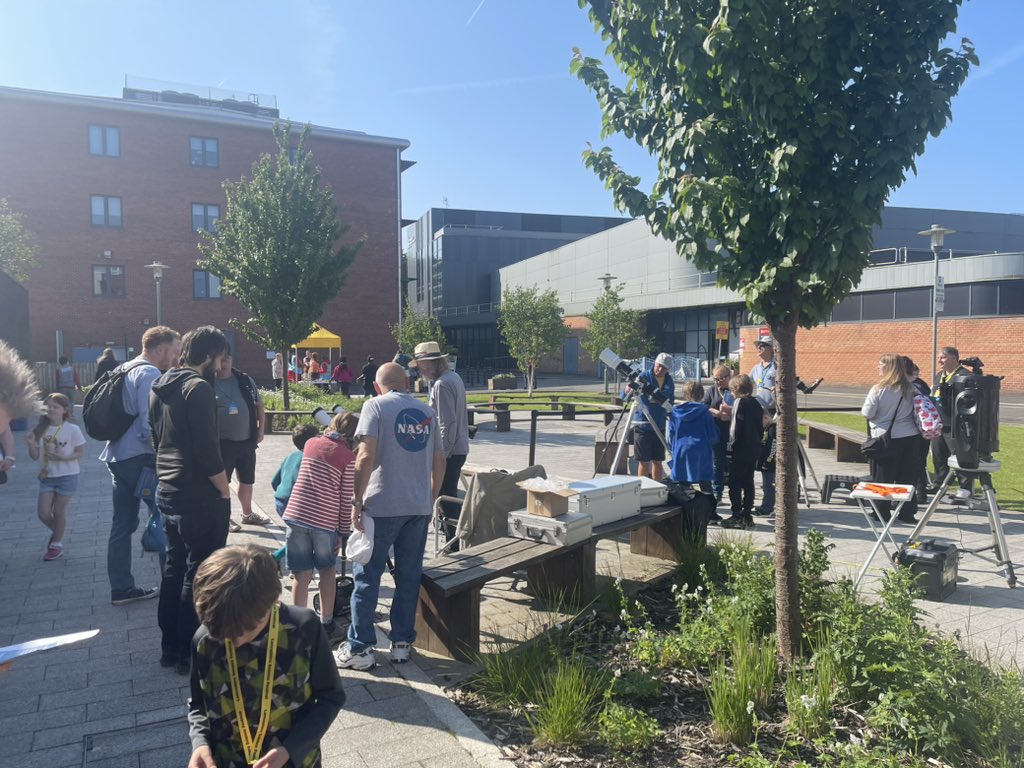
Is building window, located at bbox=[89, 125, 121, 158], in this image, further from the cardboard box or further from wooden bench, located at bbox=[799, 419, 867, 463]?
the cardboard box

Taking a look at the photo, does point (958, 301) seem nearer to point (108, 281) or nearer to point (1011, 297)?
point (1011, 297)

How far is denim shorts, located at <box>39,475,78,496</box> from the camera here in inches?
254

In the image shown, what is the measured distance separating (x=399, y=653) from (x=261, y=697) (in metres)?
2.29

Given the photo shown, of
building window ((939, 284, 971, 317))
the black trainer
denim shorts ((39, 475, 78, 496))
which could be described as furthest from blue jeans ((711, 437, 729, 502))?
building window ((939, 284, 971, 317))

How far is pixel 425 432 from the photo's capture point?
4426 mm

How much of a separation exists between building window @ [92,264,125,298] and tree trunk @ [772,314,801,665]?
129 ft

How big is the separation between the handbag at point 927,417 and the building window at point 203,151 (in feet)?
A: 126

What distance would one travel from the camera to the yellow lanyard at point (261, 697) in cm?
211

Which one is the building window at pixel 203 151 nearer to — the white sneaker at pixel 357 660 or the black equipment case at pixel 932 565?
the white sneaker at pixel 357 660

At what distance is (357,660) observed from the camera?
4.21 m

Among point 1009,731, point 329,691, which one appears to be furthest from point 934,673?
point 329,691

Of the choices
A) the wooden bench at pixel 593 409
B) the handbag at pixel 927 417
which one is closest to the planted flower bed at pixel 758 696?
the handbag at pixel 927 417

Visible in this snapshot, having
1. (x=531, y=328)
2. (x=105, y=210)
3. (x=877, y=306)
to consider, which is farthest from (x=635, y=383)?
(x=105, y=210)

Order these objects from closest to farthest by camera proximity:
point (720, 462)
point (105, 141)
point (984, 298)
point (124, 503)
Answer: point (124, 503) < point (720, 462) < point (984, 298) < point (105, 141)
